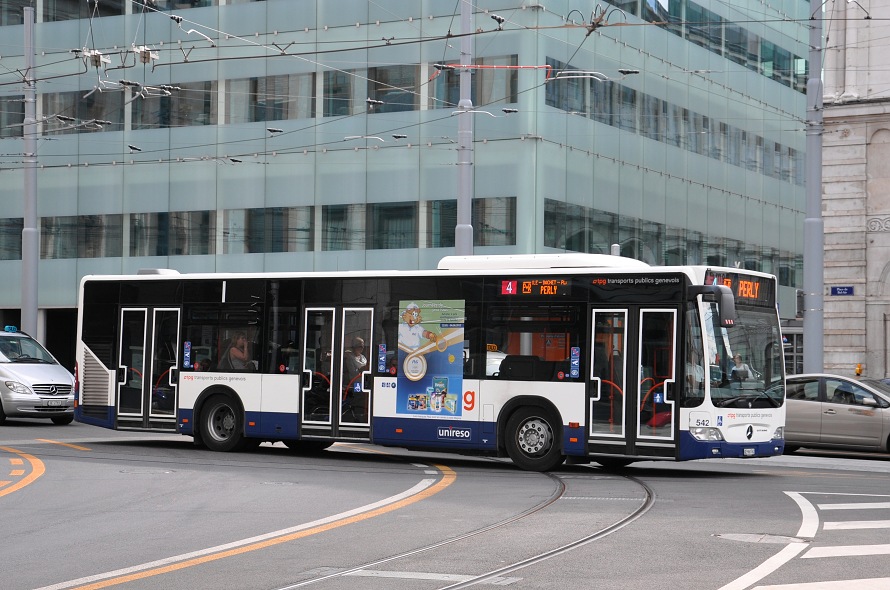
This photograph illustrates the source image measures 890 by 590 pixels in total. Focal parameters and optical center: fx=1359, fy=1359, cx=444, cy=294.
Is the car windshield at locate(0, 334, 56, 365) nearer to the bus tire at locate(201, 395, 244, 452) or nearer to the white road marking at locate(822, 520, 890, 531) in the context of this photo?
the bus tire at locate(201, 395, 244, 452)

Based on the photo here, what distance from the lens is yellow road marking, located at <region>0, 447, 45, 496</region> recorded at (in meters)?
14.9

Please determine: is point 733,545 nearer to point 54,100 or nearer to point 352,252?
point 352,252

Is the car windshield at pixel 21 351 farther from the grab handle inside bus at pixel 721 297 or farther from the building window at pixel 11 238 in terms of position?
the building window at pixel 11 238

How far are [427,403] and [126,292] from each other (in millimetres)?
5958

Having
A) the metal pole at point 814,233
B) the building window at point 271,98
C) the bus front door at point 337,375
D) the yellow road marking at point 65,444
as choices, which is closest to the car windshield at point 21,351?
the yellow road marking at point 65,444

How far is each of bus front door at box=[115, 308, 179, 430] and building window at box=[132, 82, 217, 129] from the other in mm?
19545

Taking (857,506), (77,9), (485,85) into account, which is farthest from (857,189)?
(77,9)

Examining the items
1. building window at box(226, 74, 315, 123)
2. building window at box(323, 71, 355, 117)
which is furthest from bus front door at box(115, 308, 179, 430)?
building window at box(226, 74, 315, 123)

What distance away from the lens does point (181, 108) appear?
40594mm

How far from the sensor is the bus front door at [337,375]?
63.7 ft

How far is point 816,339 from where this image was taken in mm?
25062

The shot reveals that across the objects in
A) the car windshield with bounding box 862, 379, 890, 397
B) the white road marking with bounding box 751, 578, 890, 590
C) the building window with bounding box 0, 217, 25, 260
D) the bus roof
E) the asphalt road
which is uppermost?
the building window with bounding box 0, 217, 25, 260

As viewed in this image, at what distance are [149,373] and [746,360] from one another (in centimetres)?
946

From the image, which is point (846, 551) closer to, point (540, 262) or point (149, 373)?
point (540, 262)
